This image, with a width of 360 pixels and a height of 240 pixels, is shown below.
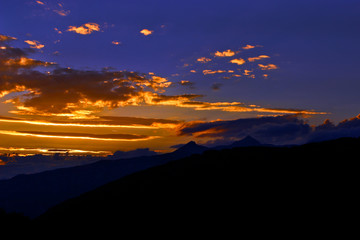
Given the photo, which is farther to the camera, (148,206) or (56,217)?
(56,217)

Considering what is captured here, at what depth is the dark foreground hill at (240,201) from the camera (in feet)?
317

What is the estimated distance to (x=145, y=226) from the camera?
11881 centimetres

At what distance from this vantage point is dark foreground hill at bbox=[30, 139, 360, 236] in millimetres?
96625

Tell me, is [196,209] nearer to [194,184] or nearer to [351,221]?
[194,184]

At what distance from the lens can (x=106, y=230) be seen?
12150 cm

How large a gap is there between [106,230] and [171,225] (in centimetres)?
2403

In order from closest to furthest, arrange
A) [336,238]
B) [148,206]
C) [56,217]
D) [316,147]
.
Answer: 1. [336,238]
2. [148,206]
3. [56,217]
4. [316,147]

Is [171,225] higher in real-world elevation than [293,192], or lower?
lower

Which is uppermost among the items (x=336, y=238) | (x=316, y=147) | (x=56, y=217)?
(x=316, y=147)

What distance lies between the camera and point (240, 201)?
121 meters

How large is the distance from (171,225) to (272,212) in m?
Result: 33.0

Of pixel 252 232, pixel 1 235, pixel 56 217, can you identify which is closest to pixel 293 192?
pixel 252 232

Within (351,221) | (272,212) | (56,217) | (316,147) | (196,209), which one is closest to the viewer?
(351,221)

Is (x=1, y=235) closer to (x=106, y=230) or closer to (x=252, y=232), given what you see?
(x=106, y=230)
